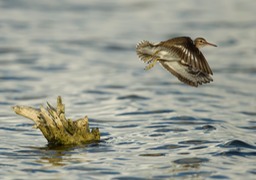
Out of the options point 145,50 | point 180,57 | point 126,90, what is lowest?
point 126,90

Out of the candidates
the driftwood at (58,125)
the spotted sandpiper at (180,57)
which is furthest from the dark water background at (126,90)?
the spotted sandpiper at (180,57)

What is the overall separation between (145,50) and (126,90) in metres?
4.77

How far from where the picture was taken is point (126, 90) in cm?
1598

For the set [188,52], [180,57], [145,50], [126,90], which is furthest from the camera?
[126,90]

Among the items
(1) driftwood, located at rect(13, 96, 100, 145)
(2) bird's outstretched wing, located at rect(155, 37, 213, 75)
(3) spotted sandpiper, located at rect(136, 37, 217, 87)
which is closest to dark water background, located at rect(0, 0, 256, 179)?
(1) driftwood, located at rect(13, 96, 100, 145)

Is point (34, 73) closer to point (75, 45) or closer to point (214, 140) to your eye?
point (75, 45)

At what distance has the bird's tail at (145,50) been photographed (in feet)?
36.6

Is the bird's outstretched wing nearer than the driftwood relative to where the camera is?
Yes

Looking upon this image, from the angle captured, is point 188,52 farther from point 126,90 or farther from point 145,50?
point 126,90

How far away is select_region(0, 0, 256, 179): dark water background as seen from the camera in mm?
10414

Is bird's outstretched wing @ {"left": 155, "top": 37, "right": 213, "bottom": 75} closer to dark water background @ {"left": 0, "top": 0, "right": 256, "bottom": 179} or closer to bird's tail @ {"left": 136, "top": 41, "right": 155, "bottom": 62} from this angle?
bird's tail @ {"left": 136, "top": 41, "right": 155, "bottom": 62}

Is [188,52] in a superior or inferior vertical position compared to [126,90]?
superior

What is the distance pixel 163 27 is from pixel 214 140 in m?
11.3

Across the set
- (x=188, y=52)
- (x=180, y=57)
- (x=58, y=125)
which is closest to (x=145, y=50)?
(x=180, y=57)
